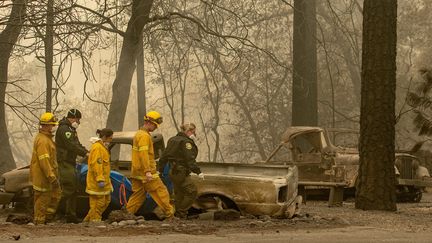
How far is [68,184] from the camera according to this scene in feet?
43.9

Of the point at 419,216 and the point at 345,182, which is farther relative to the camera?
the point at 345,182

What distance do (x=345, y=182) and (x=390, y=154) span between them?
275 centimetres

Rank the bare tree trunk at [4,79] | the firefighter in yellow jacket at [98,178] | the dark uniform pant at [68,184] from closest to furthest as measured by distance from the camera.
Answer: the firefighter in yellow jacket at [98,178] < the dark uniform pant at [68,184] < the bare tree trunk at [4,79]

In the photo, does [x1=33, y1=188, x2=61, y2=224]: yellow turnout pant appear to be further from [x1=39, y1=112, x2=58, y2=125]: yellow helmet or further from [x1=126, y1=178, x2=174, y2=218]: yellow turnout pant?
[x1=126, y1=178, x2=174, y2=218]: yellow turnout pant

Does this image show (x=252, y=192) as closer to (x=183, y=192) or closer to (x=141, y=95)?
(x=183, y=192)

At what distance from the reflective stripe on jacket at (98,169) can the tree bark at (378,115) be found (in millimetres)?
5739

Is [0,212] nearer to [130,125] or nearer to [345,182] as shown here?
[345,182]

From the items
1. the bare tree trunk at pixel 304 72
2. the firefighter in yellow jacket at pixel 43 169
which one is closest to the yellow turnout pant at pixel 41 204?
the firefighter in yellow jacket at pixel 43 169

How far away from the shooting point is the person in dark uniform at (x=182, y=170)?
13383 mm

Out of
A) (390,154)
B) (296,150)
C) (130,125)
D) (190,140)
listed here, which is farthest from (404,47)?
(130,125)

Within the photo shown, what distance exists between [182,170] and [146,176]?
665 mm

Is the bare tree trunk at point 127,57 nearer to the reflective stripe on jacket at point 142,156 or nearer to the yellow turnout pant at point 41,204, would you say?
the reflective stripe on jacket at point 142,156

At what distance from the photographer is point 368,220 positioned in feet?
47.0

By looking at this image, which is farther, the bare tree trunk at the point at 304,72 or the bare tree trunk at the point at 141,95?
the bare tree trunk at the point at 141,95
